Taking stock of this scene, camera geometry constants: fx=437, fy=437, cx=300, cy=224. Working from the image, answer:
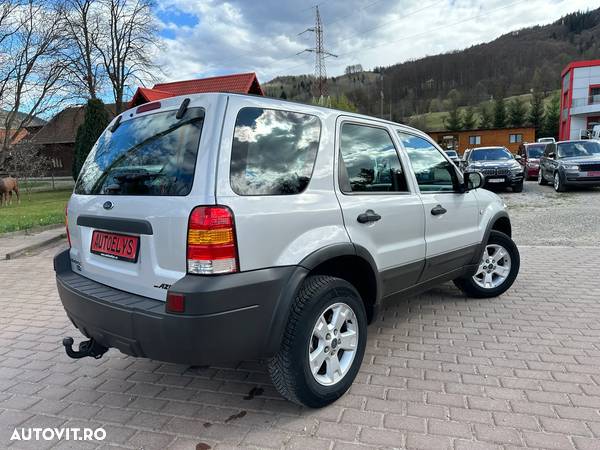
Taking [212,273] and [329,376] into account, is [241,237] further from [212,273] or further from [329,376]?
[329,376]

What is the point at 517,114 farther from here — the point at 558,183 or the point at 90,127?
the point at 90,127

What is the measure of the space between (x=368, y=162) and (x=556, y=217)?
901 centimetres

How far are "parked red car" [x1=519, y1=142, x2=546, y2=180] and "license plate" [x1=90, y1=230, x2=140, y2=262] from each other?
20428mm

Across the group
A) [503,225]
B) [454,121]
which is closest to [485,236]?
[503,225]

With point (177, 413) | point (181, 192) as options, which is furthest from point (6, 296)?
point (181, 192)

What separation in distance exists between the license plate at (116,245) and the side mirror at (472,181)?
302cm

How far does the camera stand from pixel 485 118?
66.8m

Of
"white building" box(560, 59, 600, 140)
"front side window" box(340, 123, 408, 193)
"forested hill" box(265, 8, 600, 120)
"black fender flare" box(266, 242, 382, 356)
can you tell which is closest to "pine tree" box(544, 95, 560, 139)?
"white building" box(560, 59, 600, 140)

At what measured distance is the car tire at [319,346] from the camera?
2494 millimetres

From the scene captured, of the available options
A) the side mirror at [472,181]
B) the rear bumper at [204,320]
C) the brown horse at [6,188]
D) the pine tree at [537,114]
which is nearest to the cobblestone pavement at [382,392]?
the rear bumper at [204,320]

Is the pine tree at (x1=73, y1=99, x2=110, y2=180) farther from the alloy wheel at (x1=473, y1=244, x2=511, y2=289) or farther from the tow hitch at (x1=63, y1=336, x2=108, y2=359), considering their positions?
the tow hitch at (x1=63, y1=336, x2=108, y2=359)

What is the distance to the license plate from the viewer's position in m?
2.50

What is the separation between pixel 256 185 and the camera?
240cm

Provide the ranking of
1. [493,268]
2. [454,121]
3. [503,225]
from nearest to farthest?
[493,268], [503,225], [454,121]
